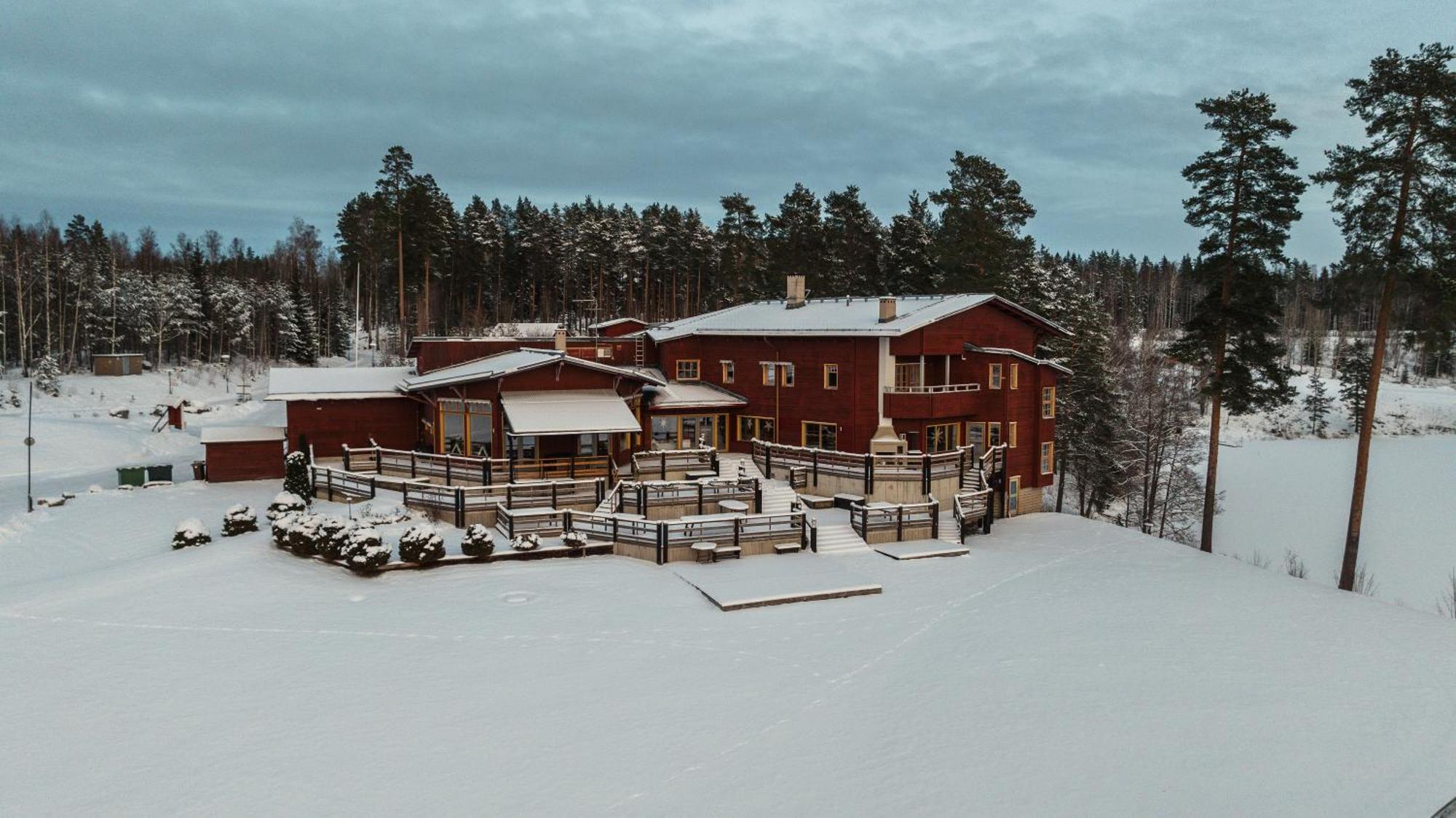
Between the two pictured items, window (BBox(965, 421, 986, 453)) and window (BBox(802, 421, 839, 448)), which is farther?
window (BBox(965, 421, 986, 453))

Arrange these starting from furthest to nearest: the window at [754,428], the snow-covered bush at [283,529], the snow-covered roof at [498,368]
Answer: the window at [754,428], the snow-covered roof at [498,368], the snow-covered bush at [283,529]

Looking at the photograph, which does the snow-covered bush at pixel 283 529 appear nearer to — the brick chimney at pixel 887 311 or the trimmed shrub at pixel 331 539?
the trimmed shrub at pixel 331 539

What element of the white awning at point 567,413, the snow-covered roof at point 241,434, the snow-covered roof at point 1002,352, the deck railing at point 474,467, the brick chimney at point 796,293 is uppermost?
→ the brick chimney at point 796,293

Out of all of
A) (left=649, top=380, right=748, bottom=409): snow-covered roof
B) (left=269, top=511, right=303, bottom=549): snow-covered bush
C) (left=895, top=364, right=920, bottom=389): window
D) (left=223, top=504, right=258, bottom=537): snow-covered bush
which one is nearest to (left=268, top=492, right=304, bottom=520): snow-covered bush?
(left=223, top=504, right=258, bottom=537): snow-covered bush

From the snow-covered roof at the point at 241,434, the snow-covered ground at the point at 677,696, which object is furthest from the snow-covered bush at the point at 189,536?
the snow-covered roof at the point at 241,434

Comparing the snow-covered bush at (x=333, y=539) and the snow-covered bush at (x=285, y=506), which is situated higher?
the snow-covered bush at (x=285, y=506)

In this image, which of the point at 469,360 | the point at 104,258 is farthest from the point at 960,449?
the point at 104,258

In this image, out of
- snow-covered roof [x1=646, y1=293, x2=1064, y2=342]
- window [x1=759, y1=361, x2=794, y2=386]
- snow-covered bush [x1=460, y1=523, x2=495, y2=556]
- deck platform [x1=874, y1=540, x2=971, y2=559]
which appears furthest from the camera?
window [x1=759, y1=361, x2=794, y2=386]

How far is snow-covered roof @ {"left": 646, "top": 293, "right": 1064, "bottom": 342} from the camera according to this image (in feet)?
93.0

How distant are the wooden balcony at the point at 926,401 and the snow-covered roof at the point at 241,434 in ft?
72.2

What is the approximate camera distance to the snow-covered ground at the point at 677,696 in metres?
9.76

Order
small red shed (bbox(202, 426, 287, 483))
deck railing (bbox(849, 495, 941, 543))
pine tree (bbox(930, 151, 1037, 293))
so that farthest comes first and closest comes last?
pine tree (bbox(930, 151, 1037, 293)), small red shed (bbox(202, 426, 287, 483)), deck railing (bbox(849, 495, 941, 543))

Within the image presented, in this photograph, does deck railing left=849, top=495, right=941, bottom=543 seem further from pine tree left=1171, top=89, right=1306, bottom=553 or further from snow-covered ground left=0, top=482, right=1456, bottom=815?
pine tree left=1171, top=89, right=1306, bottom=553

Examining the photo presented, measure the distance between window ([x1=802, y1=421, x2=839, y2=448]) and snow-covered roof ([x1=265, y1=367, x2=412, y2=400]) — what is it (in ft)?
49.4
